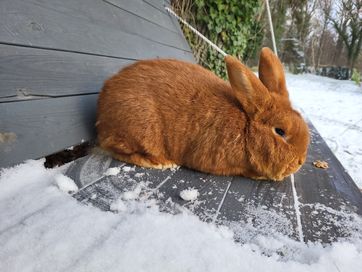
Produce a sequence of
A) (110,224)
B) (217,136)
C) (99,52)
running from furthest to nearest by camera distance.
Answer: (99,52) < (217,136) < (110,224)

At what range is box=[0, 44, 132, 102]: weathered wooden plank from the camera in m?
1.11

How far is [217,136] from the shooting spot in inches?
48.3

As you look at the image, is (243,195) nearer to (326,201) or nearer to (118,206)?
(326,201)

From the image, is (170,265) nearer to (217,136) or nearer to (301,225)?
(301,225)

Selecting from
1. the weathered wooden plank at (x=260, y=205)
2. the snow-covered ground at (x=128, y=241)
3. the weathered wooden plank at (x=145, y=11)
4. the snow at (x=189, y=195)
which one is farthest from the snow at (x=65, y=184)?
the weathered wooden plank at (x=145, y=11)

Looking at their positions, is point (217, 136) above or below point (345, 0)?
below

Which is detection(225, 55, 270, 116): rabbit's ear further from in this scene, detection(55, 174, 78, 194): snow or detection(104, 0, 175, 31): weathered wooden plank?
detection(104, 0, 175, 31): weathered wooden plank

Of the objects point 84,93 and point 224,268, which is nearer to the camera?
point 224,268

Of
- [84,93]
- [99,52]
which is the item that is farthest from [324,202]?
[99,52]

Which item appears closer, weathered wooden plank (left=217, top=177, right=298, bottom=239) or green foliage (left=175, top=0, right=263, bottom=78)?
weathered wooden plank (left=217, top=177, right=298, bottom=239)

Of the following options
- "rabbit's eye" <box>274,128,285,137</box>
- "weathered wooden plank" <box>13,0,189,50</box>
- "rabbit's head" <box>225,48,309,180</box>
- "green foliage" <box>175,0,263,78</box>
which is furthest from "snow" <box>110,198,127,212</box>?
"green foliage" <box>175,0,263,78</box>

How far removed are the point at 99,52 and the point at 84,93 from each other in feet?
1.17

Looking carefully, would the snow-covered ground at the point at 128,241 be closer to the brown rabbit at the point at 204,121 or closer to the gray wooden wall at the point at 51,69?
the gray wooden wall at the point at 51,69

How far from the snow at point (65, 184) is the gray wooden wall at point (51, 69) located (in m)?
0.18
